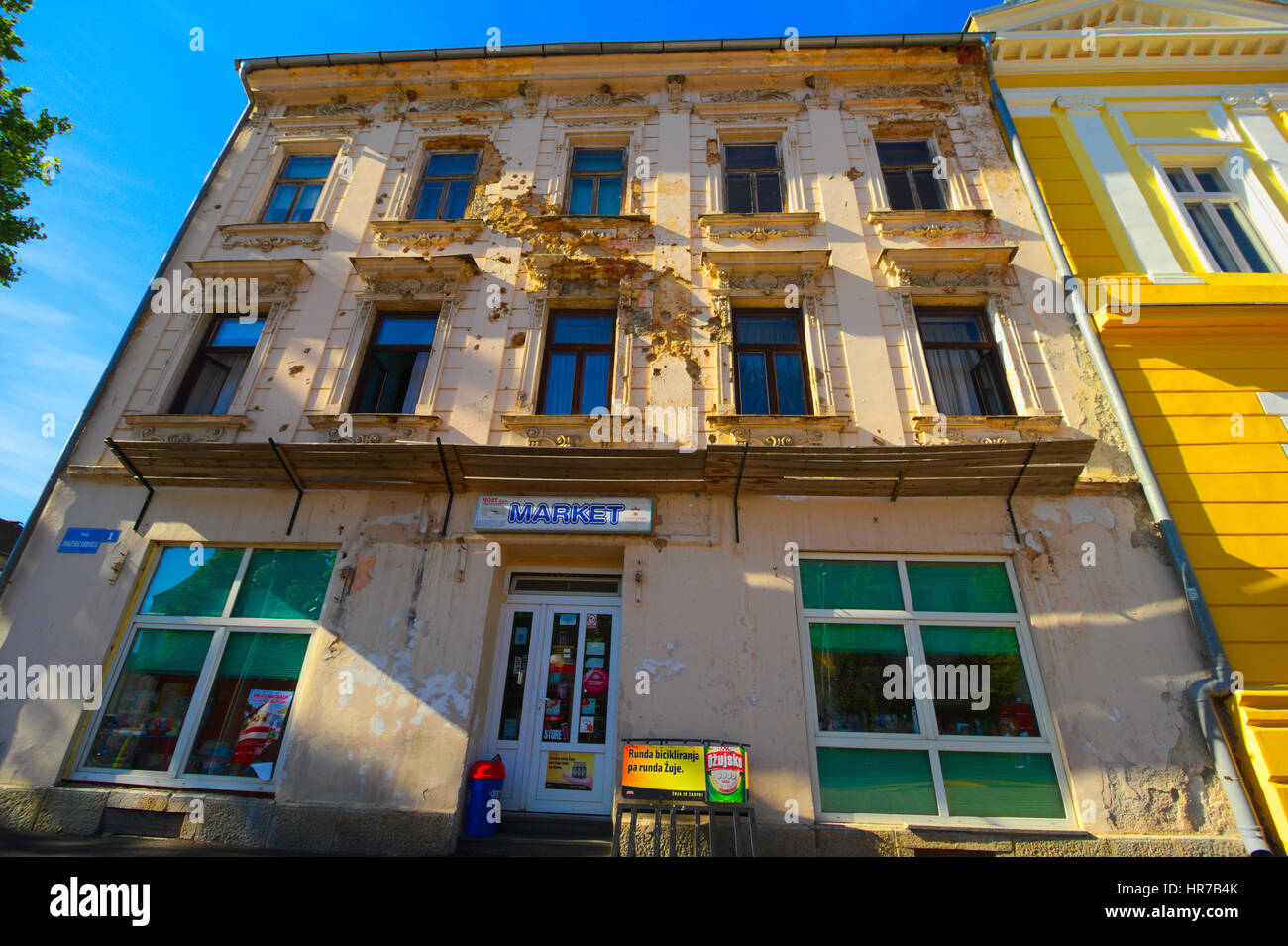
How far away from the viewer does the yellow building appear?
227 inches

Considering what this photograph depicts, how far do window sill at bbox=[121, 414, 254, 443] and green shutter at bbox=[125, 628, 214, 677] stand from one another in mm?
2364

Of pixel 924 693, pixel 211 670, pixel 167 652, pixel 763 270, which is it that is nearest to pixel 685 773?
pixel 924 693

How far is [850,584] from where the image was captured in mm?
6129

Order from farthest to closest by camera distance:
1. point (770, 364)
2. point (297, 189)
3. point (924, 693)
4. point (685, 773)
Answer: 1. point (297, 189)
2. point (770, 364)
3. point (924, 693)
4. point (685, 773)

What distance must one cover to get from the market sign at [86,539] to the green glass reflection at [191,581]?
64 centimetres

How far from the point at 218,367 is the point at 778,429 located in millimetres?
7917

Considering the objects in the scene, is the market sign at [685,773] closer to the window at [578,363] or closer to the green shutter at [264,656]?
the green shutter at [264,656]

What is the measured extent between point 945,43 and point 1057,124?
2260 millimetres

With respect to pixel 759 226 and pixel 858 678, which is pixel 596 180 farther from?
pixel 858 678

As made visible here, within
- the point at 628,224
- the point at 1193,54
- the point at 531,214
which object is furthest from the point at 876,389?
the point at 1193,54

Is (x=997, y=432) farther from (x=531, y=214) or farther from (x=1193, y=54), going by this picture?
(x=1193, y=54)

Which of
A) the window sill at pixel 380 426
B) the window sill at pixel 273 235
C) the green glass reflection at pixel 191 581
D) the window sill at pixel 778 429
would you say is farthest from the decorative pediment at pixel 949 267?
the green glass reflection at pixel 191 581

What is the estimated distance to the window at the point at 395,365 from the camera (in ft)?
24.6

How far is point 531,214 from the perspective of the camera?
28.1ft
